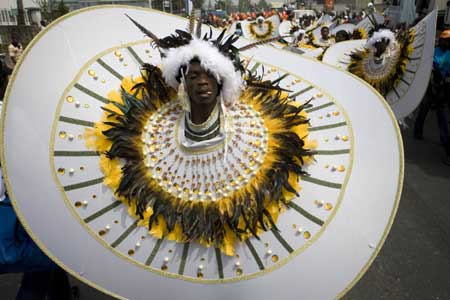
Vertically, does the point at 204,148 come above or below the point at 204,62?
below

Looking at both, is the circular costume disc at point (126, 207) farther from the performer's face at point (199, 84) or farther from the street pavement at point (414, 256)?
the performer's face at point (199, 84)

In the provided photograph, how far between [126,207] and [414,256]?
2.53 metres

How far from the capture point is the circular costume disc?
1.49 meters

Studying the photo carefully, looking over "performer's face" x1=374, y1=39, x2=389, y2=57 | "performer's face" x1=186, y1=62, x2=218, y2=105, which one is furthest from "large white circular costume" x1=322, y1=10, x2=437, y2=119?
"performer's face" x1=186, y1=62, x2=218, y2=105

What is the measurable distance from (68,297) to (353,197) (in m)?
1.92

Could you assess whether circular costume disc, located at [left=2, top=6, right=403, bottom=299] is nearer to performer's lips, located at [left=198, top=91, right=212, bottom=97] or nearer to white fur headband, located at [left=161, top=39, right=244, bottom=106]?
white fur headband, located at [left=161, top=39, right=244, bottom=106]

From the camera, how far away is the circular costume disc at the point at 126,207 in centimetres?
149

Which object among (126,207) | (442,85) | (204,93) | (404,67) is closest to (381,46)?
(404,67)

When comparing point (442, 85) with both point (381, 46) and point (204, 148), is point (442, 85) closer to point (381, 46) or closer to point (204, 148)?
point (381, 46)

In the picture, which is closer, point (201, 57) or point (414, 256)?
point (201, 57)

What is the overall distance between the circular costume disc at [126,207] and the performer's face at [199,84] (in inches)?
17.1

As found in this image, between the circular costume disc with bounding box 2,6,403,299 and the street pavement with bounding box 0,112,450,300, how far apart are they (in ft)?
0.66

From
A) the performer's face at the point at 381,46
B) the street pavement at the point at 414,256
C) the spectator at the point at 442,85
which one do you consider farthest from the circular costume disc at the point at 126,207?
the spectator at the point at 442,85

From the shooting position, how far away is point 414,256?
2.99 metres
